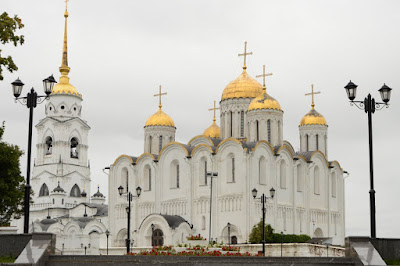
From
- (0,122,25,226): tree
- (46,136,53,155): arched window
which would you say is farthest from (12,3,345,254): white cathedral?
(0,122,25,226): tree

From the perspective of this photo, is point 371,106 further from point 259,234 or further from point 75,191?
point 75,191

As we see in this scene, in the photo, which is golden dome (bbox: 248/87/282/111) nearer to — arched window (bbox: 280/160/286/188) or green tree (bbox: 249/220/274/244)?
arched window (bbox: 280/160/286/188)

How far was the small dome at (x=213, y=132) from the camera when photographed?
68.6 meters

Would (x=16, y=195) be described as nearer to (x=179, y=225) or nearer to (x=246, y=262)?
(x=246, y=262)

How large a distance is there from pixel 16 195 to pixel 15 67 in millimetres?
8351

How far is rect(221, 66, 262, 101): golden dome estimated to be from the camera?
62.2 meters

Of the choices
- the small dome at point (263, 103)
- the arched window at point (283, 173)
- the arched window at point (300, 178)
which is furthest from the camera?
the arched window at point (300, 178)

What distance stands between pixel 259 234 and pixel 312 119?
17.4m

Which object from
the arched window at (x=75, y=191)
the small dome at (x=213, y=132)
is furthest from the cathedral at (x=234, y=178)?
the arched window at (x=75, y=191)

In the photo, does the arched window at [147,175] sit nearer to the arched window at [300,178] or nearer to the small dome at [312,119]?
the arched window at [300,178]

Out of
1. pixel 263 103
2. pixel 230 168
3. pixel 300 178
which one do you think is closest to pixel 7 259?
pixel 230 168

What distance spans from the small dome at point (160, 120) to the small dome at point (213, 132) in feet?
11.8

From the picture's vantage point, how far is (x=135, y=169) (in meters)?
63.3

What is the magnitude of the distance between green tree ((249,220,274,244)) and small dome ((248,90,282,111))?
9789mm
